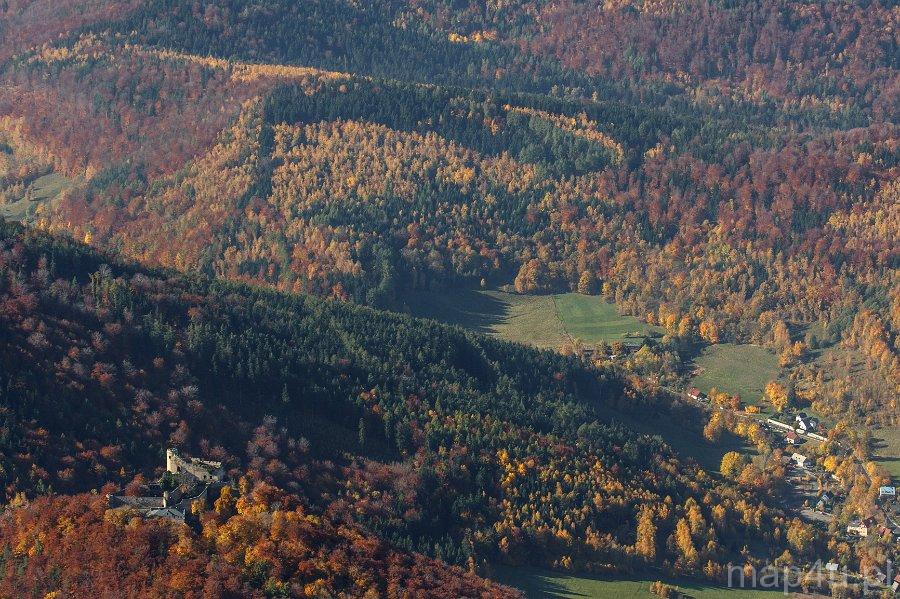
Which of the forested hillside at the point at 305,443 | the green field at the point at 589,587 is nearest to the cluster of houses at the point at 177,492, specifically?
the forested hillside at the point at 305,443

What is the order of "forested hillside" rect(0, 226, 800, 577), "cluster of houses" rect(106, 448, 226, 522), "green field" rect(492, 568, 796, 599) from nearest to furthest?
"cluster of houses" rect(106, 448, 226, 522)
"forested hillside" rect(0, 226, 800, 577)
"green field" rect(492, 568, 796, 599)

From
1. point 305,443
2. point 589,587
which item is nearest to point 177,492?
point 305,443

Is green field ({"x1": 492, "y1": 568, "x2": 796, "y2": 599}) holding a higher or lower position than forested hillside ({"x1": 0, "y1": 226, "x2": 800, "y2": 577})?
lower

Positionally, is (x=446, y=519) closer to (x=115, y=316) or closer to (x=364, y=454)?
(x=364, y=454)

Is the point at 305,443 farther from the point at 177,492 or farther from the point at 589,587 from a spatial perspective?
the point at 177,492

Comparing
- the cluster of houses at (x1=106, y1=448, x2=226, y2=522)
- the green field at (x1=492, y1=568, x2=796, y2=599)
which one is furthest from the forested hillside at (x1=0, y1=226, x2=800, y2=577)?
the cluster of houses at (x1=106, y1=448, x2=226, y2=522)

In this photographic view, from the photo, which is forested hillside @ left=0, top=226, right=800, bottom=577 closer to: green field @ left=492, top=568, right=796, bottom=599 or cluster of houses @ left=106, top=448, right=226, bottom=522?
green field @ left=492, top=568, right=796, bottom=599

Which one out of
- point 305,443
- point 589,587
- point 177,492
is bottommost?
point 589,587
